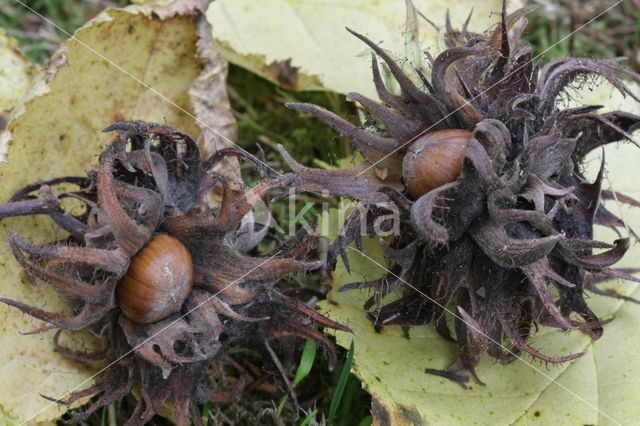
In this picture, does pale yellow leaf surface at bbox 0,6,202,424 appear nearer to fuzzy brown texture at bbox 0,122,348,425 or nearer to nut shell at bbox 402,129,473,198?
fuzzy brown texture at bbox 0,122,348,425

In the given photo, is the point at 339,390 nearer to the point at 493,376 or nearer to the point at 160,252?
the point at 493,376

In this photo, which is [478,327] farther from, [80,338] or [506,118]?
[80,338]

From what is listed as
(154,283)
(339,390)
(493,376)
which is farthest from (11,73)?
(493,376)

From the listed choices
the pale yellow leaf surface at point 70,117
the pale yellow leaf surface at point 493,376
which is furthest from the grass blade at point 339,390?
the pale yellow leaf surface at point 70,117

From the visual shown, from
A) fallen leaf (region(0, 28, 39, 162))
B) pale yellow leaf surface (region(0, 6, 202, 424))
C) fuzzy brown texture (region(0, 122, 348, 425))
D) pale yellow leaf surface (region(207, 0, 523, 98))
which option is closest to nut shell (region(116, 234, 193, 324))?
fuzzy brown texture (region(0, 122, 348, 425))

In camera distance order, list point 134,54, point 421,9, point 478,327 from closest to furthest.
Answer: point 478,327 < point 134,54 < point 421,9

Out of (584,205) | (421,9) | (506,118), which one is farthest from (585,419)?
(421,9)

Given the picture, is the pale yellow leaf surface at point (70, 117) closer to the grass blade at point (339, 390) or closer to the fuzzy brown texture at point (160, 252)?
the fuzzy brown texture at point (160, 252)
